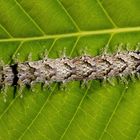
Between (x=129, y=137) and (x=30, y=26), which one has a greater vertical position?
(x=30, y=26)

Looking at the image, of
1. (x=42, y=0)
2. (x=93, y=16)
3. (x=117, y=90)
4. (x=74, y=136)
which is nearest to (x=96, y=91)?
(x=117, y=90)

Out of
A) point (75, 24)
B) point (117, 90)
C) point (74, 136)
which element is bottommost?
point (74, 136)

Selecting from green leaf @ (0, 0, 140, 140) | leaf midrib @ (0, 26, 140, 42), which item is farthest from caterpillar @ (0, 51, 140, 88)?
leaf midrib @ (0, 26, 140, 42)

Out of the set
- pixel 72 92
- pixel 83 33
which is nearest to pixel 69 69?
pixel 72 92

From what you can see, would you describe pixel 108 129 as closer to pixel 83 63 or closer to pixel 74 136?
pixel 74 136

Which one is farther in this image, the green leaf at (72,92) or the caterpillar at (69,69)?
the caterpillar at (69,69)

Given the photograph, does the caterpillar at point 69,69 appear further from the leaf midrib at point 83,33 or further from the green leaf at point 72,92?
the leaf midrib at point 83,33

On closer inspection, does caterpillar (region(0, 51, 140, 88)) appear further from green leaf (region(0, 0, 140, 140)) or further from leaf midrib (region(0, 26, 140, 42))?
leaf midrib (region(0, 26, 140, 42))

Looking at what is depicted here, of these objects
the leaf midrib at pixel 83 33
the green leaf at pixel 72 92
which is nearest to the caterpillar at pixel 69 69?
the green leaf at pixel 72 92
